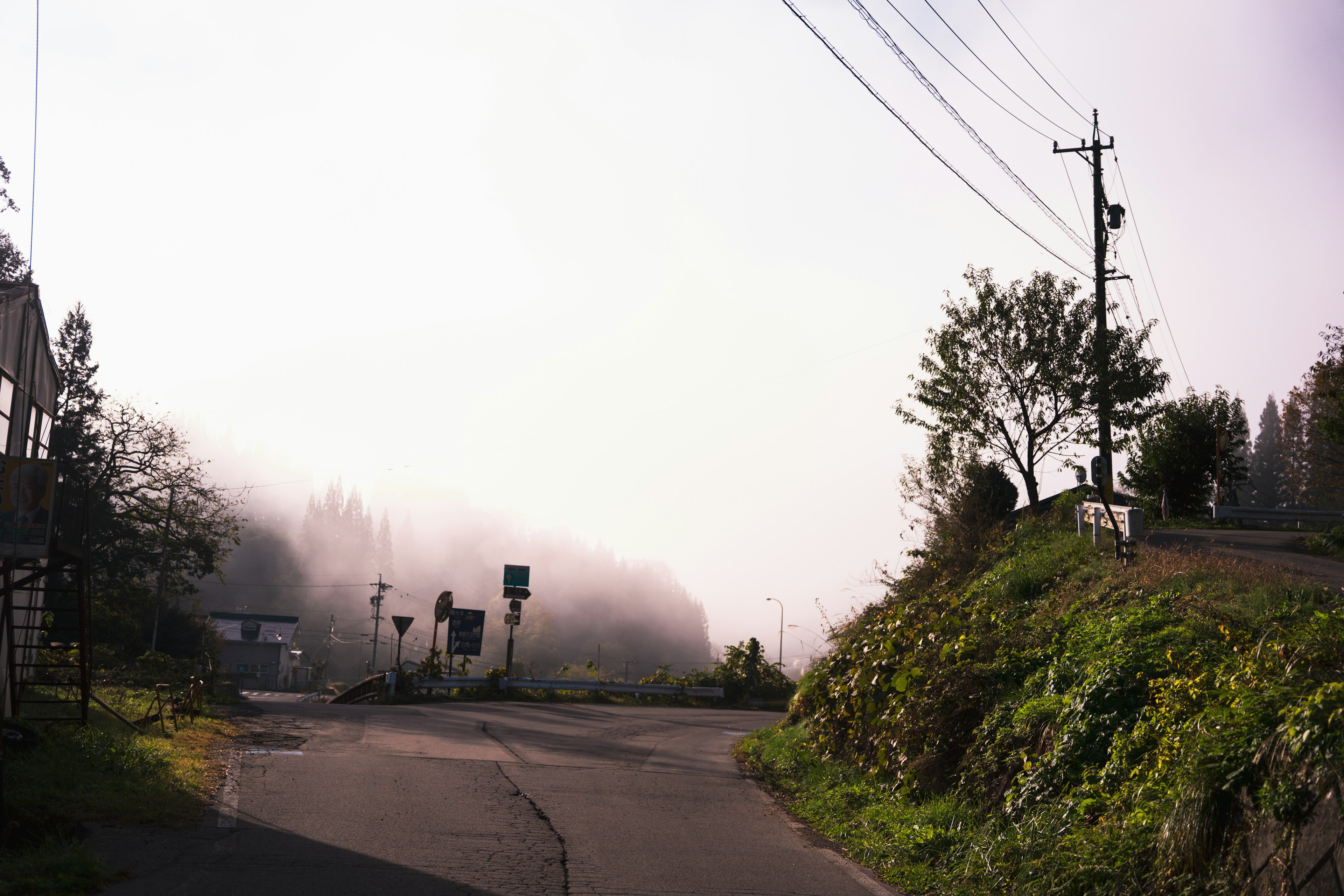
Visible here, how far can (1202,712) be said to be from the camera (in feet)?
19.7

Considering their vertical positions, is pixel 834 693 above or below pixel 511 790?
above

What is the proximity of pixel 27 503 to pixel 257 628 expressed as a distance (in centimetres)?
9745

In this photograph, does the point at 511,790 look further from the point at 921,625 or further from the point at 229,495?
the point at 229,495

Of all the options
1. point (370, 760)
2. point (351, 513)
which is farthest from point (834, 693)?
point (351, 513)

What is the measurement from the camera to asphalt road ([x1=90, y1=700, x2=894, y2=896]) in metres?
6.46

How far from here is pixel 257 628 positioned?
325 feet

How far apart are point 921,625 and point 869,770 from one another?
2.01 meters

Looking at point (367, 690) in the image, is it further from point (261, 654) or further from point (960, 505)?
point (261, 654)

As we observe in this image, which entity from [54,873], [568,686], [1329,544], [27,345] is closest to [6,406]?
[27,345]

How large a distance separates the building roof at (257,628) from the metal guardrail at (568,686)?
7836cm

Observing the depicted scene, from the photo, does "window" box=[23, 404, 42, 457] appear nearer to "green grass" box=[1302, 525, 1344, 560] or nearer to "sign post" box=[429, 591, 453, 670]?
"sign post" box=[429, 591, 453, 670]

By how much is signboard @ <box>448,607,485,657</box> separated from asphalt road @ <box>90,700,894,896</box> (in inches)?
603

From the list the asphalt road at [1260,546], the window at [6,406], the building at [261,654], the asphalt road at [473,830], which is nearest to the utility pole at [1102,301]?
the asphalt road at [1260,546]

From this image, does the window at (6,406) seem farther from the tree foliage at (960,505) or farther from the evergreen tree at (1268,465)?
the evergreen tree at (1268,465)
